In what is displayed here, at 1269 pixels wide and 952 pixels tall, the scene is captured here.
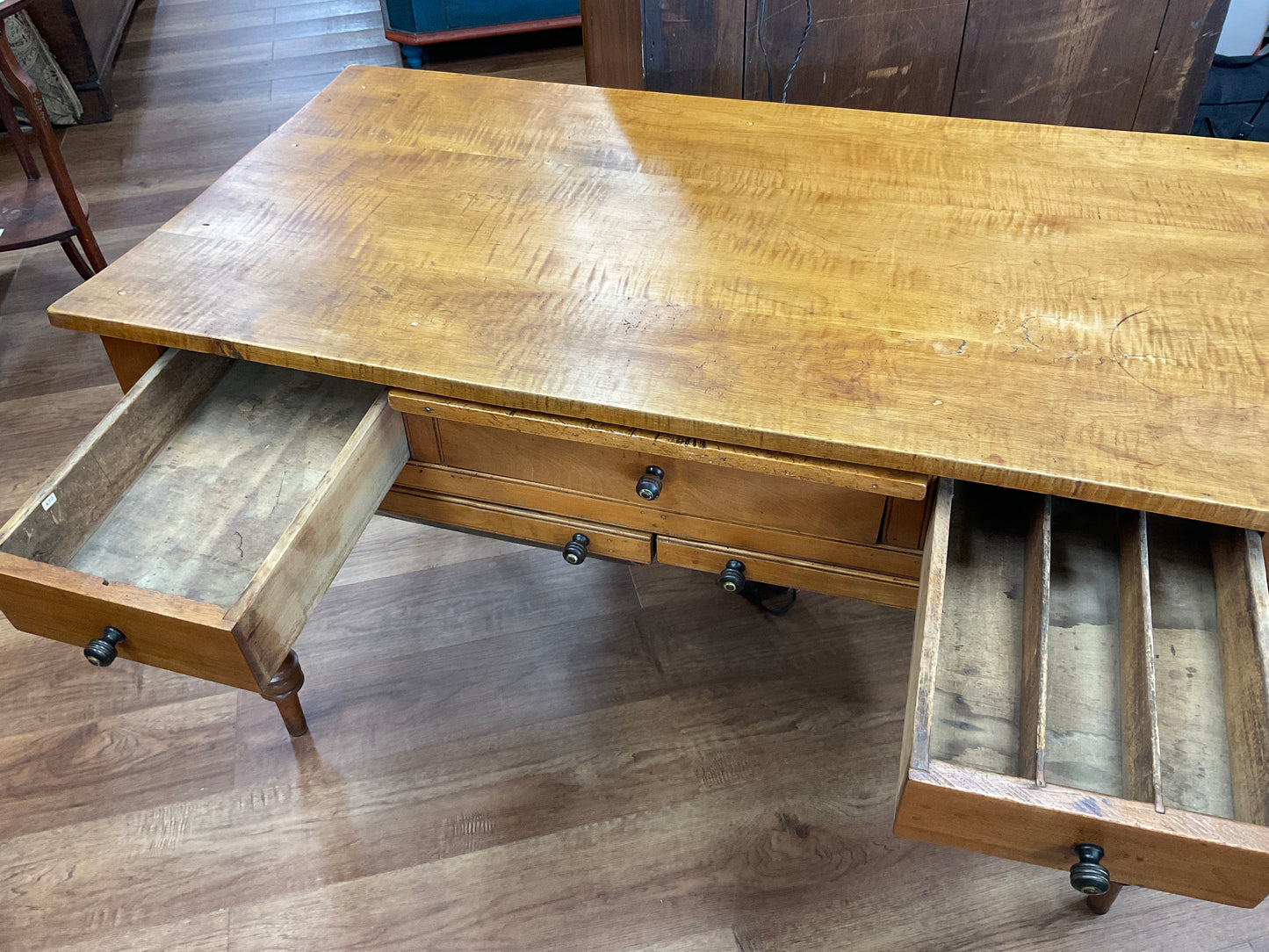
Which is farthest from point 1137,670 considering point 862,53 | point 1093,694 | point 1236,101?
point 1236,101

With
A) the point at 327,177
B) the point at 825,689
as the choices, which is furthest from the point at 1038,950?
the point at 327,177

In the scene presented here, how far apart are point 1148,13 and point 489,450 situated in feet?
4.95

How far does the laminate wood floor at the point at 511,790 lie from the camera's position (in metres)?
1.17

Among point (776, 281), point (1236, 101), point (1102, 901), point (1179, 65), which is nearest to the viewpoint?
point (776, 281)

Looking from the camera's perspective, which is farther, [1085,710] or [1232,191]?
[1232,191]

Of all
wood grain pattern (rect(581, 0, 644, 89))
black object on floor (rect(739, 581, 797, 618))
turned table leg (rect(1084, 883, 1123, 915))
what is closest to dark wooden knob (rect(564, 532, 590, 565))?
black object on floor (rect(739, 581, 797, 618))

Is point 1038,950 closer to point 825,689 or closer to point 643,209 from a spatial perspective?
point 825,689

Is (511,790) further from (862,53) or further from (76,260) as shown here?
(76,260)

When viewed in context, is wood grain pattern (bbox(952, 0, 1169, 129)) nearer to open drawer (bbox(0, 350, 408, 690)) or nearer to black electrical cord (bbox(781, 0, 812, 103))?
black electrical cord (bbox(781, 0, 812, 103))

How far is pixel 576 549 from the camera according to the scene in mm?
1076

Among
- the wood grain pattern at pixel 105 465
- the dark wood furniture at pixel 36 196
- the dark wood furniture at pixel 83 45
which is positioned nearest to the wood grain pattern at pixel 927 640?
the wood grain pattern at pixel 105 465

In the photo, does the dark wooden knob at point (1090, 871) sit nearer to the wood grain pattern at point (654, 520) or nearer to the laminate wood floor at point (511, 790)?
the wood grain pattern at point (654, 520)

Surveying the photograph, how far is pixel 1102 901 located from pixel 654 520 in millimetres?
726

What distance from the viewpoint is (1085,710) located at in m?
0.87
